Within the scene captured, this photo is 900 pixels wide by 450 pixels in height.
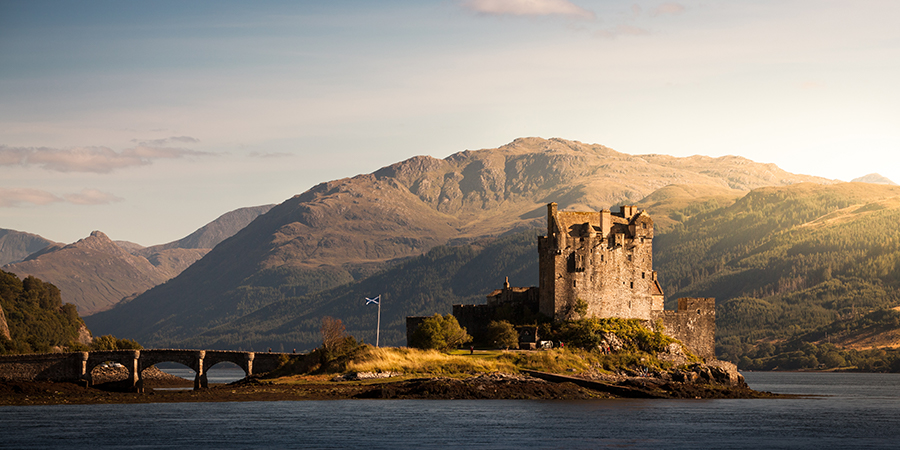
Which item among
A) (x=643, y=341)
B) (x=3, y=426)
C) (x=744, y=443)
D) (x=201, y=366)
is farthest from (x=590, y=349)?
(x=3, y=426)

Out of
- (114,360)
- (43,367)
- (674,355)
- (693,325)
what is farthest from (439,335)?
(43,367)

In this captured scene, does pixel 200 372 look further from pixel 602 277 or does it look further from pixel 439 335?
pixel 602 277

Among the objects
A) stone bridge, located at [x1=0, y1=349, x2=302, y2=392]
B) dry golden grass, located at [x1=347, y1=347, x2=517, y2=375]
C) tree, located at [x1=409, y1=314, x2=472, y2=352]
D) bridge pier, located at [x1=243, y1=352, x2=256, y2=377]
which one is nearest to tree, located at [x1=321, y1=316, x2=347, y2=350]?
dry golden grass, located at [x1=347, y1=347, x2=517, y2=375]

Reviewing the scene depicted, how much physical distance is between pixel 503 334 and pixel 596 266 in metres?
13.4

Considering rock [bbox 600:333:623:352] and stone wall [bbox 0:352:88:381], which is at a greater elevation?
rock [bbox 600:333:623:352]

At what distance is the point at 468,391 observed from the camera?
108m

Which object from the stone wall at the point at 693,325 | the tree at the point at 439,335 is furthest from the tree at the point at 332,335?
the stone wall at the point at 693,325

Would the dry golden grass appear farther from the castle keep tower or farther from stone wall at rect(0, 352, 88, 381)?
stone wall at rect(0, 352, 88, 381)

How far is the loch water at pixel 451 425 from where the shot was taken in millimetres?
76625

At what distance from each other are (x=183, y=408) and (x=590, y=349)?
44.7 meters

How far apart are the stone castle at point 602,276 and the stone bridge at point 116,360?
29.3 m

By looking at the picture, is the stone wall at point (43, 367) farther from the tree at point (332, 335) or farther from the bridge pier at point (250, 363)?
the tree at point (332, 335)

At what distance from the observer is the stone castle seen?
388ft

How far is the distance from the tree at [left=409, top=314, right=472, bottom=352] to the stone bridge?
57.4 ft
